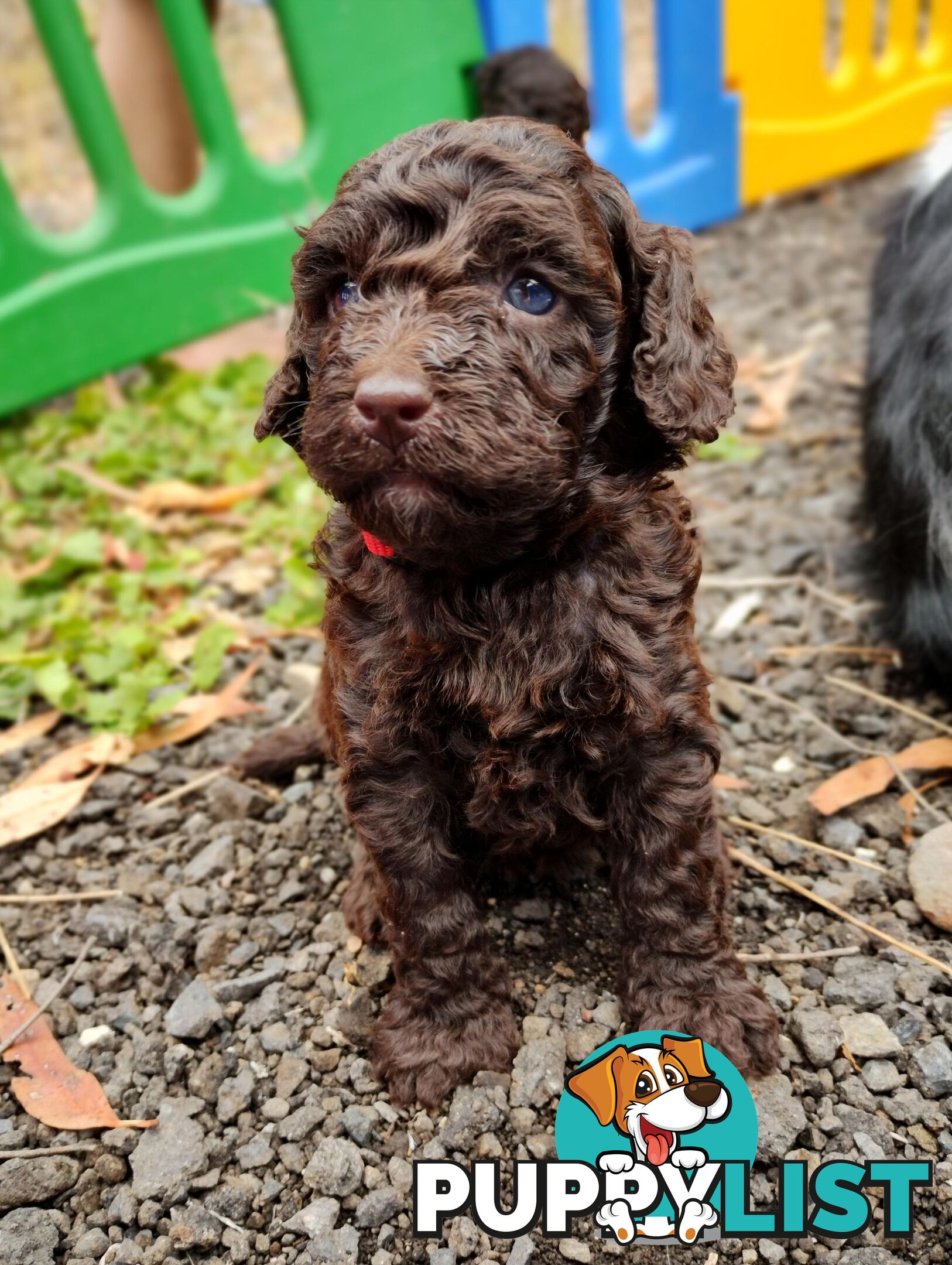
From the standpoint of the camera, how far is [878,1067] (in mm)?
2477

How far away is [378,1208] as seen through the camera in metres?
2.27

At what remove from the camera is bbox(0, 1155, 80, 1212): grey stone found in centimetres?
236

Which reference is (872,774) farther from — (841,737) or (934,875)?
(934,875)

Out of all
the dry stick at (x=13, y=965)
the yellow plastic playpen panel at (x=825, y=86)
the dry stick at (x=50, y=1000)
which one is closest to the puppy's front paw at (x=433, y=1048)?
the dry stick at (x=50, y=1000)

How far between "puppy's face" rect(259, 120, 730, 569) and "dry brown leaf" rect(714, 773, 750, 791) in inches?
55.7

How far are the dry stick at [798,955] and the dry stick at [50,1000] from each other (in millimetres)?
1700

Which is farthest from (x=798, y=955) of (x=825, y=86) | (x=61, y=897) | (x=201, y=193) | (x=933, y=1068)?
(x=825, y=86)

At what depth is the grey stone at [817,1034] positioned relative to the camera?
2.50 meters

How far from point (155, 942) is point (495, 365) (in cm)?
185

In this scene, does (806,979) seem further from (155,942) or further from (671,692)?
(155,942)

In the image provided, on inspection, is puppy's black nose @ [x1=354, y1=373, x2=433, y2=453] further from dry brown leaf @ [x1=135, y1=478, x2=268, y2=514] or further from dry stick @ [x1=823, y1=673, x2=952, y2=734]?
dry brown leaf @ [x1=135, y1=478, x2=268, y2=514]

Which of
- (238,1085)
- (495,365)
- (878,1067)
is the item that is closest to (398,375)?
(495,365)

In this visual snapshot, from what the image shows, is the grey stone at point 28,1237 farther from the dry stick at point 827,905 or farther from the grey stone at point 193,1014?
the dry stick at point 827,905

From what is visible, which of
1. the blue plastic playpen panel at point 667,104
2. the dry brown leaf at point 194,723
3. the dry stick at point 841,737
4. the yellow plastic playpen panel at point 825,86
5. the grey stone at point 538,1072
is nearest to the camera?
the grey stone at point 538,1072
